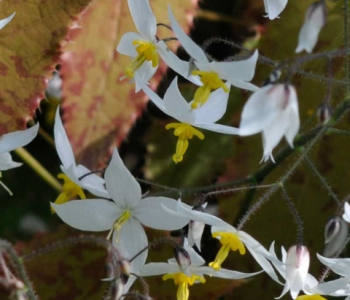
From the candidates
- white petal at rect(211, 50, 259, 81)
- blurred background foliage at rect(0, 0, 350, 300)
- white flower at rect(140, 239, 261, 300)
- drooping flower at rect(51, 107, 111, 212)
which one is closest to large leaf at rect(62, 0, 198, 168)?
blurred background foliage at rect(0, 0, 350, 300)

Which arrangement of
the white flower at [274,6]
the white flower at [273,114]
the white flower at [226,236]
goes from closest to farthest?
the white flower at [273,114] < the white flower at [226,236] < the white flower at [274,6]

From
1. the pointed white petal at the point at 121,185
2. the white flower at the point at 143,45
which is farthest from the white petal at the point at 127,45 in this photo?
the pointed white petal at the point at 121,185

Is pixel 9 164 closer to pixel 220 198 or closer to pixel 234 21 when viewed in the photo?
pixel 220 198

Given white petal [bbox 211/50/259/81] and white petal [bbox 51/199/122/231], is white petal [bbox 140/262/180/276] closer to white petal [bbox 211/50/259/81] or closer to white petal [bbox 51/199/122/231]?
white petal [bbox 51/199/122/231]

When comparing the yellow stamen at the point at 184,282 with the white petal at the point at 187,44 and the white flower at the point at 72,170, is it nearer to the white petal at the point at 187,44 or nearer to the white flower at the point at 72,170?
the white flower at the point at 72,170

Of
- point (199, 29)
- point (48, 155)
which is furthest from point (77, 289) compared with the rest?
point (199, 29)
